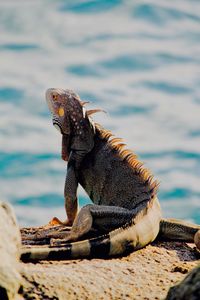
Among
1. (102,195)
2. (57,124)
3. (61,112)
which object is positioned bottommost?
(102,195)

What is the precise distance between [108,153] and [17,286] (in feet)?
13.3

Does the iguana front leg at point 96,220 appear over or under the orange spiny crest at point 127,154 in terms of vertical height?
under

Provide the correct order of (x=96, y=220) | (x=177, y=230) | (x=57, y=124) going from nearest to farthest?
(x=96, y=220) < (x=177, y=230) < (x=57, y=124)

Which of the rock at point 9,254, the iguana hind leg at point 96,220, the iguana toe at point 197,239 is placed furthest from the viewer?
the iguana toe at point 197,239

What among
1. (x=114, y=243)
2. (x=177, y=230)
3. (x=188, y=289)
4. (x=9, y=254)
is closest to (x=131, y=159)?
(x=177, y=230)

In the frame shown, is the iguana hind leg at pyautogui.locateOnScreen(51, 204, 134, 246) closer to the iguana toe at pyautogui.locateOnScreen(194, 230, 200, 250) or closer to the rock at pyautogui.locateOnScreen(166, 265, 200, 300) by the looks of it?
the iguana toe at pyautogui.locateOnScreen(194, 230, 200, 250)

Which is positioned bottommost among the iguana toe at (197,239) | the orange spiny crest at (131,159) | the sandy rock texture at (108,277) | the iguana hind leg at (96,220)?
the sandy rock texture at (108,277)

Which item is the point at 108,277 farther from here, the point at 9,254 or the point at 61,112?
the point at 61,112

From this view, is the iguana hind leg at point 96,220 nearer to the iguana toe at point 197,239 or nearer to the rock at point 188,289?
the iguana toe at point 197,239

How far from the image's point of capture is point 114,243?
28.1 feet

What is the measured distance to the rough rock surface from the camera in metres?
7.14

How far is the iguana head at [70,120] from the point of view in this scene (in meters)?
11.0

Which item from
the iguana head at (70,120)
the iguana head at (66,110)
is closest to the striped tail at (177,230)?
the iguana head at (70,120)

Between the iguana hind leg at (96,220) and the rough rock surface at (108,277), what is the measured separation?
0.40 m
